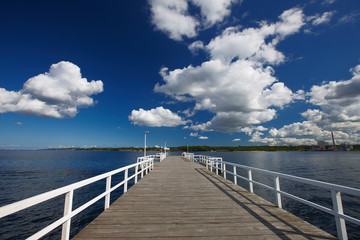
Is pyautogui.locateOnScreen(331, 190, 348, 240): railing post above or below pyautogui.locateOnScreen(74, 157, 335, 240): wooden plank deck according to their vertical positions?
above

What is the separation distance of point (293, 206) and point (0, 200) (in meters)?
22.7

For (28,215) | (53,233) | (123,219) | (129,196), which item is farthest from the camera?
(28,215)

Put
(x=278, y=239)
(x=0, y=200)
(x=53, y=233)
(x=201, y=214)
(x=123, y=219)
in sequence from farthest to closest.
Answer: (x=0, y=200)
(x=53, y=233)
(x=201, y=214)
(x=123, y=219)
(x=278, y=239)

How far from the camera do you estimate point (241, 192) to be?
253 inches

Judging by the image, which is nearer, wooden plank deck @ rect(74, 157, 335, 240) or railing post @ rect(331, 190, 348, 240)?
railing post @ rect(331, 190, 348, 240)

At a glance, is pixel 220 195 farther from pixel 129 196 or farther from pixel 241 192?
pixel 129 196

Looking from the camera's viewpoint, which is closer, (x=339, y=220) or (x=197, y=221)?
(x=339, y=220)

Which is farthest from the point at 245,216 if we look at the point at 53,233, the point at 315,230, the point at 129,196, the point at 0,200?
the point at 0,200

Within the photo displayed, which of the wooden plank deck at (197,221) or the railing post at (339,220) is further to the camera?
the wooden plank deck at (197,221)

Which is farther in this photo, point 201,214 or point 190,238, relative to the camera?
point 201,214

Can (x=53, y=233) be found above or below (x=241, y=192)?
below

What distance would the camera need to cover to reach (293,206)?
12.2 meters

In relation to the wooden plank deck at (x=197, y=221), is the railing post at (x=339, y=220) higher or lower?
higher

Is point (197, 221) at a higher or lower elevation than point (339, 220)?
lower
